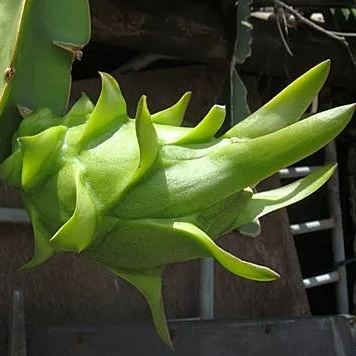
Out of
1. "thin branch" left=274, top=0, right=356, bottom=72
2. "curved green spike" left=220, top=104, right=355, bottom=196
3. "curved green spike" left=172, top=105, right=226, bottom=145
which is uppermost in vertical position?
"curved green spike" left=220, top=104, right=355, bottom=196

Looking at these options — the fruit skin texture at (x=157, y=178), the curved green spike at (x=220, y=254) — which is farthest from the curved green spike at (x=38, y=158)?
the curved green spike at (x=220, y=254)

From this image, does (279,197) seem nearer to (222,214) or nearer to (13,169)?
(222,214)

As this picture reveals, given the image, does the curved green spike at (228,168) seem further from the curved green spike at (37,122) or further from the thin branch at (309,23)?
the thin branch at (309,23)

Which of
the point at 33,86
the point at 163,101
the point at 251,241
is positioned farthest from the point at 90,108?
the point at 251,241

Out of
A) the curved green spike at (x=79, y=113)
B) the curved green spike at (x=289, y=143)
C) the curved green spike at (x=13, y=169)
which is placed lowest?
the curved green spike at (x=13, y=169)

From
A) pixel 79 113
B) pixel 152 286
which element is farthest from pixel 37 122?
pixel 152 286

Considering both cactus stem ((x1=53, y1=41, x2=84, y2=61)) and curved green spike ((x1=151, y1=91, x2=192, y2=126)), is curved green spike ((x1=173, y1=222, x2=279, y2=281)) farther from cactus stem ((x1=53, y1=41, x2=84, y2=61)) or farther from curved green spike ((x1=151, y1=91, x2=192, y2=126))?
cactus stem ((x1=53, y1=41, x2=84, y2=61))

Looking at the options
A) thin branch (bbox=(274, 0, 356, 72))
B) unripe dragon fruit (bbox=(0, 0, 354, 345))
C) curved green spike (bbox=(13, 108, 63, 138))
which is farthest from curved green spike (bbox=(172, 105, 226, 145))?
thin branch (bbox=(274, 0, 356, 72))
